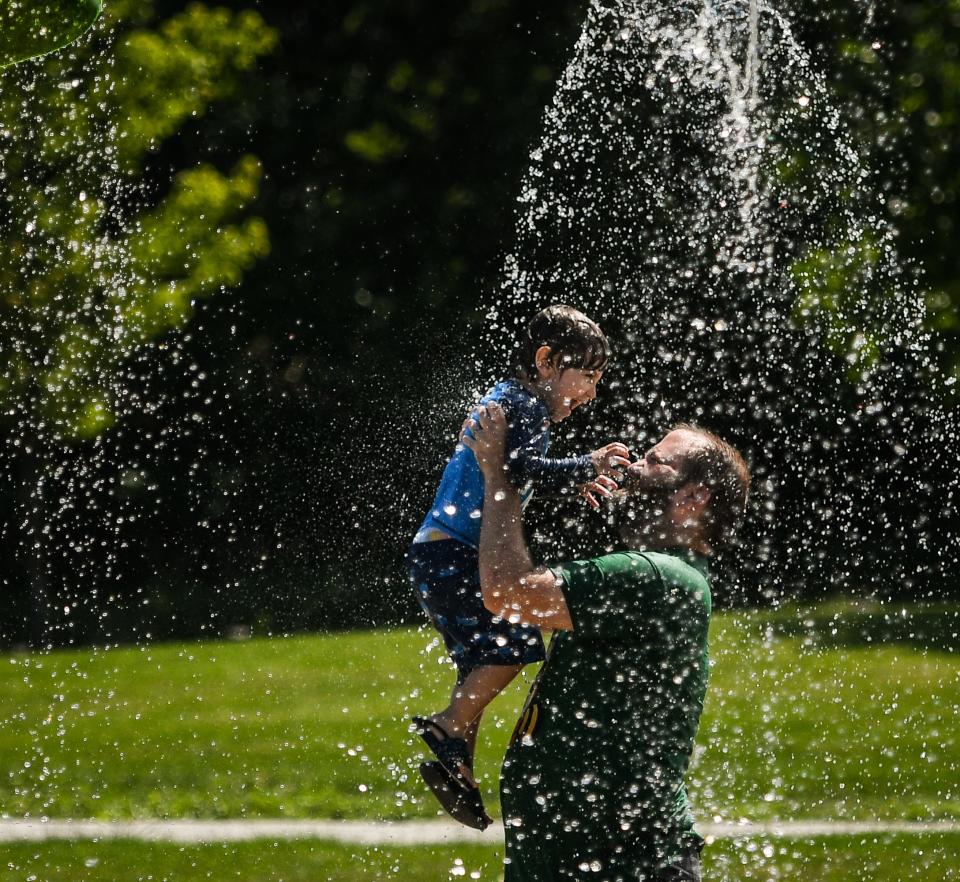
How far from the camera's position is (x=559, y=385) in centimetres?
408

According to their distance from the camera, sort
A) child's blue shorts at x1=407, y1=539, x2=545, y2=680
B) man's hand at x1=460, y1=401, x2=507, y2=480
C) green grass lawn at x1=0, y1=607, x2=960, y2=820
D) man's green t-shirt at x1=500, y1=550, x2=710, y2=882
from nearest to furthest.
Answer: man's green t-shirt at x1=500, y1=550, x2=710, y2=882 < man's hand at x1=460, y1=401, x2=507, y2=480 < child's blue shorts at x1=407, y1=539, x2=545, y2=680 < green grass lawn at x1=0, y1=607, x2=960, y2=820

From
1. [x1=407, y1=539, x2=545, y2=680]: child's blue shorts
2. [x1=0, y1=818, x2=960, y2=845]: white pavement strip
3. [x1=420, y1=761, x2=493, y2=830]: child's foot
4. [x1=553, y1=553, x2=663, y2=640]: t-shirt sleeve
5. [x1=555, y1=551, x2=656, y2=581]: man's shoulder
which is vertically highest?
[x1=555, y1=551, x2=656, y2=581]: man's shoulder

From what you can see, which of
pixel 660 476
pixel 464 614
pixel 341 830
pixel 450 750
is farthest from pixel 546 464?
pixel 341 830

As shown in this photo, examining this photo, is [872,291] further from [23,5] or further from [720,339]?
[23,5]

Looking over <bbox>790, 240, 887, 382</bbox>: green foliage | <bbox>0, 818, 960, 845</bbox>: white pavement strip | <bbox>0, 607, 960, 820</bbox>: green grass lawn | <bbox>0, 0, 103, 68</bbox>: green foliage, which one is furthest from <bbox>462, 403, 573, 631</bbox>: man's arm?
<bbox>790, 240, 887, 382</bbox>: green foliage

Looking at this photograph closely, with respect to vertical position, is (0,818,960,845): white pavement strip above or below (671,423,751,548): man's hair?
below

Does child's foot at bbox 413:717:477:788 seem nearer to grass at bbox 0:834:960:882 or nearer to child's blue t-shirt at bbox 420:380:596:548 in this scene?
child's blue t-shirt at bbox 420:380:596:548

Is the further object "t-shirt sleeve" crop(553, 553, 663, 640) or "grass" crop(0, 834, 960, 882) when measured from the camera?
"grass" crop(0, 834, 960, 882)

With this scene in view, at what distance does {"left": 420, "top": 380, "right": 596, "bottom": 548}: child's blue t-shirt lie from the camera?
3957mm

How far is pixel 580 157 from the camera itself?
37.4 feet

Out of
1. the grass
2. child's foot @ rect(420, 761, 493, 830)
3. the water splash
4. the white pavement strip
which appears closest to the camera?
child's foot @ rect(420, 761, 493, 830)

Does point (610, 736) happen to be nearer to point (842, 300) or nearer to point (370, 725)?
point (370, 725)

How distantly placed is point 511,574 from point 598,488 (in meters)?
1.03

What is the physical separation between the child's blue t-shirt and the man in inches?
→ 42.7
